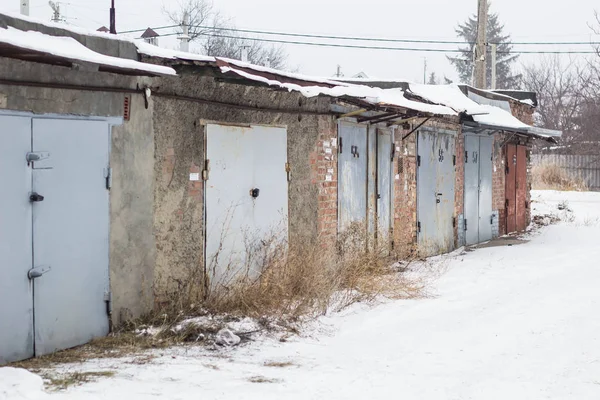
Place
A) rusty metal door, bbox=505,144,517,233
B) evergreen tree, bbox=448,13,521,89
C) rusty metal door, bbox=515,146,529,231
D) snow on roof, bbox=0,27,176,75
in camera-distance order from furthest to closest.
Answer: evergreen tree, bbox=448,13,521,89, rusty metal door, bbox=515,146,529,231, rusty metal door, bbox=505,144,517,233, snow on roof, bbox=0,27,176,75

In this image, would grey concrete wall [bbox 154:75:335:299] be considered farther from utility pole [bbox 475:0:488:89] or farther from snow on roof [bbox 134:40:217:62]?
utility pole [bbox 475:0:488:89]

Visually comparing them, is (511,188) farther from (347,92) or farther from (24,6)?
(24,6)

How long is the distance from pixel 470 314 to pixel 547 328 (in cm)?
89

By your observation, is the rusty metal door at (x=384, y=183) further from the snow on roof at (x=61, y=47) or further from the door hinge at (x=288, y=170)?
the snow on roof at (x=61, y=47)

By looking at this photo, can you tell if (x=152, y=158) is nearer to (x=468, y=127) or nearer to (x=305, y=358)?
(x=305, y=358)

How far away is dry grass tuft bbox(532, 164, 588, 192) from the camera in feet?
88.9

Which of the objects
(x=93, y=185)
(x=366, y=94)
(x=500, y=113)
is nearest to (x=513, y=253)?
(x=500, y=113)

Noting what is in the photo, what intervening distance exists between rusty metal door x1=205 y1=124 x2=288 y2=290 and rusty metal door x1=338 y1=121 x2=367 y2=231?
53.0 inches

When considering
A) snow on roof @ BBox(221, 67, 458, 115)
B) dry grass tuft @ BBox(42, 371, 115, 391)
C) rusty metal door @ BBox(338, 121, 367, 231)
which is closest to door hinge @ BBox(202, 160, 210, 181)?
snow on roof @ BBox(221, 67, 458, 115)

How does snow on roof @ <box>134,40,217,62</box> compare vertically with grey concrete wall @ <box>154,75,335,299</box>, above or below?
above

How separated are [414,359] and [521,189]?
478 inches

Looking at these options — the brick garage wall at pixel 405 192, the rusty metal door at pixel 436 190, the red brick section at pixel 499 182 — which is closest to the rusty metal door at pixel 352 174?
the brick garage wall at pixel 405 192

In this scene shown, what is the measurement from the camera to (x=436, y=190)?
12.2 metres

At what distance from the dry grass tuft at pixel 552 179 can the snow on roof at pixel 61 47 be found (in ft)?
78.9
